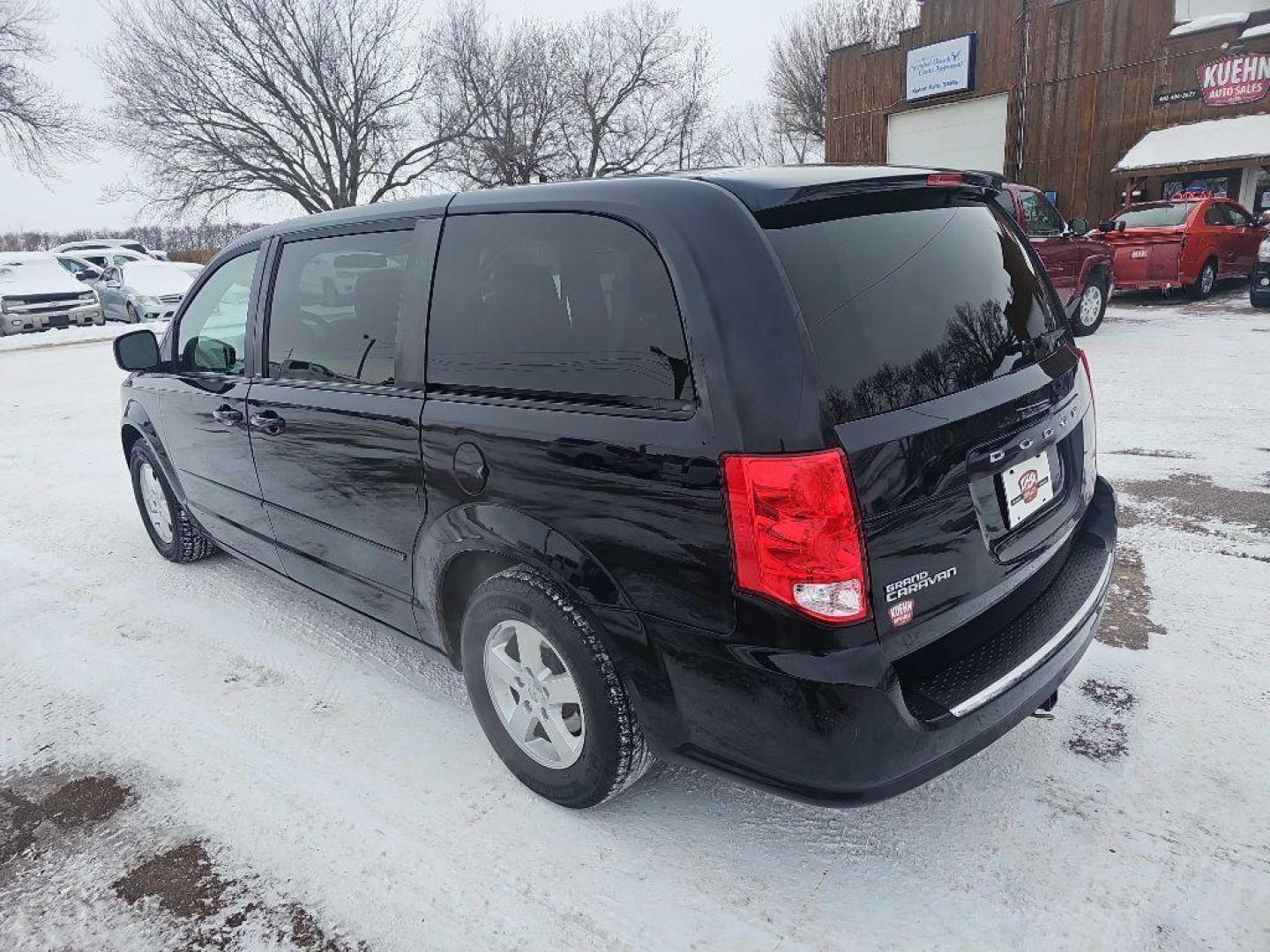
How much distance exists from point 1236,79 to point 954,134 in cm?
726

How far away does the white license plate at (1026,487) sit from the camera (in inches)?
85.0

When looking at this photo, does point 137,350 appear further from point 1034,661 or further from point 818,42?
point 818,42

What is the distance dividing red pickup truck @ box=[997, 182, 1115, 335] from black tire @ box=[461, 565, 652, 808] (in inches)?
353

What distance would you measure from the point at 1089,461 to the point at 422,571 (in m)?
2.19

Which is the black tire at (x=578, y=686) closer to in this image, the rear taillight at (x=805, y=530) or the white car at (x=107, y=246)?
the rear taillight at (x=805, y=530)

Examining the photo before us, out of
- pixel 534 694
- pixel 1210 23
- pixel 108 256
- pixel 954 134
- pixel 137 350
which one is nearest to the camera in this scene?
pixel 534 694

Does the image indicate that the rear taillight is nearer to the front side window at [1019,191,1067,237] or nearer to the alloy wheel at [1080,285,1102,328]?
the front side window at [1019,191,1067,237]

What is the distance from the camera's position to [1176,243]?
43.4 ft

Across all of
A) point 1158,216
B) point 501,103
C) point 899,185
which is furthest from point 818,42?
point 899,185

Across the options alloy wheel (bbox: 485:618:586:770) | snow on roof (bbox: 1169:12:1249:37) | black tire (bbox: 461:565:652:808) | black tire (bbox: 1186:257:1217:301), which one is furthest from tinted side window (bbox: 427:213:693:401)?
snow on roof (bbox: 1169:12:1249:37)

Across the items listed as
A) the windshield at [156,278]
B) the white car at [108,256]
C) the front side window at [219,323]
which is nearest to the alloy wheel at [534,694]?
the front side window at [219,323]

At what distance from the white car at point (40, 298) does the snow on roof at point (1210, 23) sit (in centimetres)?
2638

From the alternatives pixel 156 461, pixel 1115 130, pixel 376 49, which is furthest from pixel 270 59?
pixel 156 461

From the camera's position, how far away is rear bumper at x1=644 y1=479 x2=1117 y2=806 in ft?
6.04
